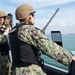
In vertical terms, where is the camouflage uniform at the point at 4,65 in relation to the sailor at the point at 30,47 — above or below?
below

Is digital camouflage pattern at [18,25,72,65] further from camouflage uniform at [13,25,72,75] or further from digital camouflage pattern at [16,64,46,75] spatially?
digital camouflage pattern at [16,64,46,75]

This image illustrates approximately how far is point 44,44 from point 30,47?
0.20 m

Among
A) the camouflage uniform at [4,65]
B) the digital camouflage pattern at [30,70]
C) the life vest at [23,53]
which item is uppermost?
the life vest at [23,53]

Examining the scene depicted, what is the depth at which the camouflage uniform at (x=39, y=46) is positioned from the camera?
3100 mm

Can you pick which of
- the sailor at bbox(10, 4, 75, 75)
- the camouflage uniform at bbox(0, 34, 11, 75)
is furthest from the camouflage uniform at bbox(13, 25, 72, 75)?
the camouflage uniform at bbox(0, 34, 11, 75)

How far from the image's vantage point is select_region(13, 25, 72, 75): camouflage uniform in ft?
10.2

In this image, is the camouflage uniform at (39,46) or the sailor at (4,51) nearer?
the camouflage uniform at (39,46)

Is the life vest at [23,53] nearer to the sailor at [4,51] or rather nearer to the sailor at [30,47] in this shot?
the sailor at [30,47]

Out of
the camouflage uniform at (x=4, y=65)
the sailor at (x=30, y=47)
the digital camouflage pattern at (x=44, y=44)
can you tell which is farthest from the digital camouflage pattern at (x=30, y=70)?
the camouflage uniform at (x=4, y=65)

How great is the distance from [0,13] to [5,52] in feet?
2.71

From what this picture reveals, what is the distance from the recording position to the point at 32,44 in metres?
3.21

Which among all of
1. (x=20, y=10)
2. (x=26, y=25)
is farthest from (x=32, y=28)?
(x=20, y=10)

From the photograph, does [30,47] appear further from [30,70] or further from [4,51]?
[4,51]

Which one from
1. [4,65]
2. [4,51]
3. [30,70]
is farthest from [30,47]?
[4,65]
